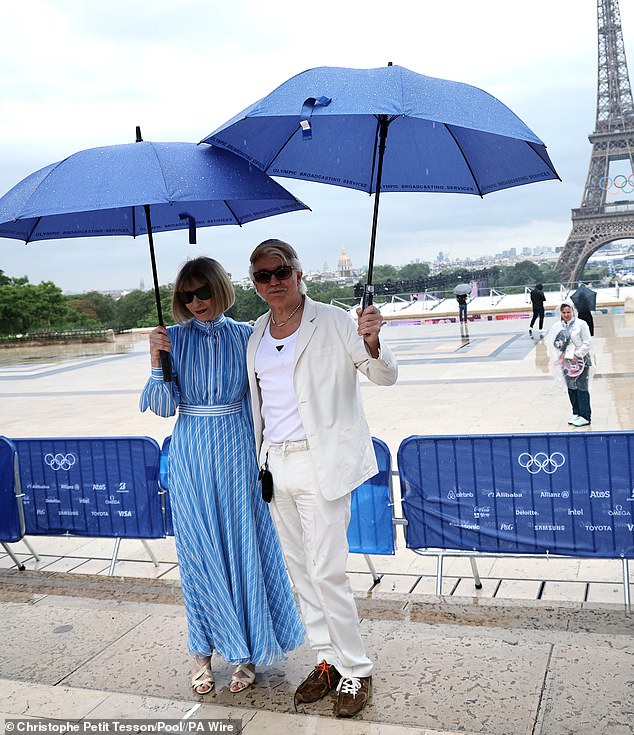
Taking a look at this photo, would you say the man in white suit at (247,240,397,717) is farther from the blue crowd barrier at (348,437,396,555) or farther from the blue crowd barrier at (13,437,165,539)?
the blue crowd barrier at (13,437,165,539)

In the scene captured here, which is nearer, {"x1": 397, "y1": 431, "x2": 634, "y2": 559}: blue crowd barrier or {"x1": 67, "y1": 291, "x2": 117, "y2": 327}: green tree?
{"x1": 397, "y1": 431, "x2": 634, "y2": 559}: blue crowd barrier

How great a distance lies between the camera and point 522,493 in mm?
4055

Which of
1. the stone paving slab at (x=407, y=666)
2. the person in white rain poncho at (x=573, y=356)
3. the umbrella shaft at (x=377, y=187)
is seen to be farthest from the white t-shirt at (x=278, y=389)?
the person in white rain poncho at (x=573, y=356)

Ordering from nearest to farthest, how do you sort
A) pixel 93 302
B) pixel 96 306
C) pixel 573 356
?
pixel 573 356
pixel 96 306
pixel 93 302

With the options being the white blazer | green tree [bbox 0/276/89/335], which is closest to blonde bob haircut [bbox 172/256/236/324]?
the white blazer

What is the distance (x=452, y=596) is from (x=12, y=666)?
2106 mm

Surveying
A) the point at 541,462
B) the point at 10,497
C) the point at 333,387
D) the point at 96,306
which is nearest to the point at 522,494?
the point at 541,462

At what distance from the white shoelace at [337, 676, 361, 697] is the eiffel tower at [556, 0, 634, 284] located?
42.2 m

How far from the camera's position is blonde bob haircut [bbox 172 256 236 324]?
10.2 feet

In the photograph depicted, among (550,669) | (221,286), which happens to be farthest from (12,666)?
(550,669)

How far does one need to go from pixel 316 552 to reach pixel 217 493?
50 centimetres

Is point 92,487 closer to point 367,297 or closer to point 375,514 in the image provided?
point 375,514

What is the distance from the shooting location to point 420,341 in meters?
23.6

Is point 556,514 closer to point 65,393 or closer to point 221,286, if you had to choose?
point 221,286
